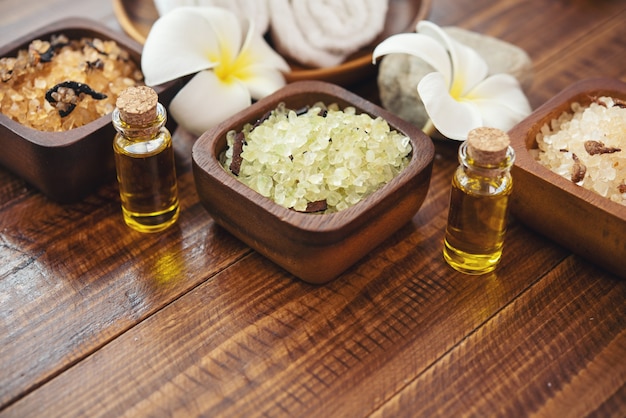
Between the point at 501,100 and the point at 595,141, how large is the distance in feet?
0.69

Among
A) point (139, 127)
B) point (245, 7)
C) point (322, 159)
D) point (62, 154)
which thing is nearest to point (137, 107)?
point (139, 127)

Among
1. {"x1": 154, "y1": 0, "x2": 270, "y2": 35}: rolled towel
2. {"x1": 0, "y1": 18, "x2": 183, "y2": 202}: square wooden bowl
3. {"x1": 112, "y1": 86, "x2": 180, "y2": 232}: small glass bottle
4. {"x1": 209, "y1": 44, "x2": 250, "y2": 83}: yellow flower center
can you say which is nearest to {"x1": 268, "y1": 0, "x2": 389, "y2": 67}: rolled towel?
{"x1": 154, "y1": 0, "x2": 270, "y2": 35}: rolled towel

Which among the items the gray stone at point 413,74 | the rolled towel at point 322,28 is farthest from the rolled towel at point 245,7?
the gray stone at point 413,74

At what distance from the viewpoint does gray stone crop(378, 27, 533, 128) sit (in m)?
1.33

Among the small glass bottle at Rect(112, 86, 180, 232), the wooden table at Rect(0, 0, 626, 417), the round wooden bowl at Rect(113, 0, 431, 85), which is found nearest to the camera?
the wooden table at Rect(0, 0, 626, 417)

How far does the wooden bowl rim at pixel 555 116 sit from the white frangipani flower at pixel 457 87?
75 mm

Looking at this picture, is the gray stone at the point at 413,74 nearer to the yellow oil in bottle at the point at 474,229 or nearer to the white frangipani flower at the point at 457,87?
the white frangipani flower at the point at 457,87

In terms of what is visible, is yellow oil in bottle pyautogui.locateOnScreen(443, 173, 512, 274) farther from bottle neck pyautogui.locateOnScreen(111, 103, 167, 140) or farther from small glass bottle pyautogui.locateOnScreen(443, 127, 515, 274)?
bottle neck pyautogui.locateOnScreen(111, 103, 167, 140)

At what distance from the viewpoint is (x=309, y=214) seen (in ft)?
3.31

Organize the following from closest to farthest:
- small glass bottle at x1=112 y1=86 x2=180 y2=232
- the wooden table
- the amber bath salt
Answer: the wooden table
small glass bottle at x1=112 y1=86 x2=180 y2=232
the amber bath salt

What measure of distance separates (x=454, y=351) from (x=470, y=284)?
0.43ft

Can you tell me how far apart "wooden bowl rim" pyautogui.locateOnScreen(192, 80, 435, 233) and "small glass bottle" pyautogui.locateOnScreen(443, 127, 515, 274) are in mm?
78

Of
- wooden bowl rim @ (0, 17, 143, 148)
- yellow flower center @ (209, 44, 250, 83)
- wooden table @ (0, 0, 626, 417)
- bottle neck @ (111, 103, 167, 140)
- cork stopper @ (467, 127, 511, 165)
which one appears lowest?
wooden table @ (0, 0, 626, 417)

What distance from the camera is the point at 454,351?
3.27ft
